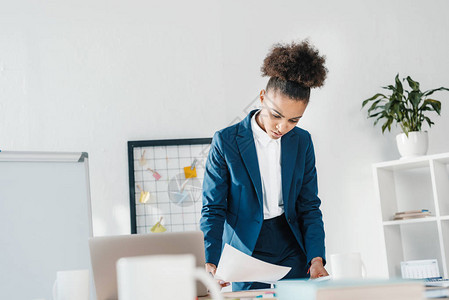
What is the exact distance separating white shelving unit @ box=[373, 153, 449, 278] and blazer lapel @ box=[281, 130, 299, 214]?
1.27m

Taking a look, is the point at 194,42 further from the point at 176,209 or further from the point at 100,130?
the point at 176,209

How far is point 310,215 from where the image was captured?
2.09m

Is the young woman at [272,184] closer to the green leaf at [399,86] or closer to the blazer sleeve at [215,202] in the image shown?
the blazer sleeve at [215,202]

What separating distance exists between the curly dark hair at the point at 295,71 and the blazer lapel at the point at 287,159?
0.61 ft

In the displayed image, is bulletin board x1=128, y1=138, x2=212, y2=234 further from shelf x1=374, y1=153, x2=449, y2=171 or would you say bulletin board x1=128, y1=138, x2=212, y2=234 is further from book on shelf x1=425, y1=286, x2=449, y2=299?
book on shelf x1=425, y1=286, x2=449, y2=299

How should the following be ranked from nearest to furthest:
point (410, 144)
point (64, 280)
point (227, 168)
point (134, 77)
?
1. point (64, 280)
2. point (227, 168)
3. point (410, 144)
4. point (134, 77)

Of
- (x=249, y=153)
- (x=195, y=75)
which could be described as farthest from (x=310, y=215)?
(x=195, y=75)

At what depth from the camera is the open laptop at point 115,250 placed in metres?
1.39

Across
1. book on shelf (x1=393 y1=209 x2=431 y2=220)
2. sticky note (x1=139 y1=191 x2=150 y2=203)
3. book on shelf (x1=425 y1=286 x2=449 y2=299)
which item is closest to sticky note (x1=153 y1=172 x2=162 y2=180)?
sticky note (x1=139 y1=191 x2=150 y2=203)

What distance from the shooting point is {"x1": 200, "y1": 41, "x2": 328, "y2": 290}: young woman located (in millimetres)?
1999

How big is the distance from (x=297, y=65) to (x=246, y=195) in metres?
0.51

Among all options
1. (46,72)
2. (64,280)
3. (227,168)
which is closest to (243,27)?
(46,72)

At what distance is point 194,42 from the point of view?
3.51m

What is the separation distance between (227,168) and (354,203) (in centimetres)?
161
